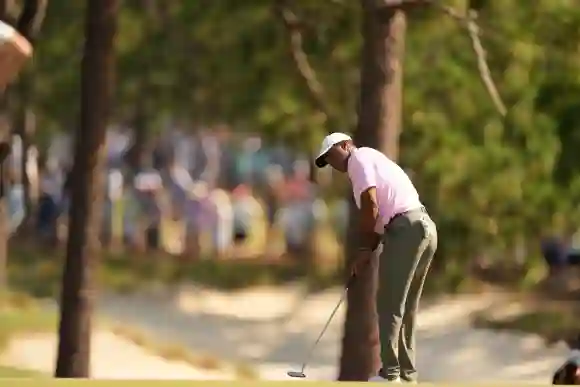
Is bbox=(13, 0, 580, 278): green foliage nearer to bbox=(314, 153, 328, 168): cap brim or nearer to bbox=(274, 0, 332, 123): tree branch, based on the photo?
bbox=(274, 0, 332, 123): tree branch

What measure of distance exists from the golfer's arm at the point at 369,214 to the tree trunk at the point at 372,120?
134 inches

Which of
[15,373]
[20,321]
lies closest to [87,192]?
[15,373]

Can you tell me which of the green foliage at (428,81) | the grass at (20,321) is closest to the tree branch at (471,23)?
the green foliage at (428,81)

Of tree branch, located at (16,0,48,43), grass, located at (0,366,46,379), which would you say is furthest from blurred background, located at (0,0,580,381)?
grass, located at (0,366,46,379)

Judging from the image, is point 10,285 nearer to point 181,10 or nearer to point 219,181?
point 181,10

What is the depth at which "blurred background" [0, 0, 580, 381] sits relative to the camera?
623 inches

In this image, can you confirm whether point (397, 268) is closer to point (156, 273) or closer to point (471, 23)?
point (471, 23)

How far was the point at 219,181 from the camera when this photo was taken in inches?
1722

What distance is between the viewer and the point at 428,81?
19781 mm

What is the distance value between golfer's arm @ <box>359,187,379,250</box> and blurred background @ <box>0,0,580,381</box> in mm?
3522

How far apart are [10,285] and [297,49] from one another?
7503 millimetres

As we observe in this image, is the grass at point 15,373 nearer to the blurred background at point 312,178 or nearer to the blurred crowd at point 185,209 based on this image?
the blurred background at point 312,178

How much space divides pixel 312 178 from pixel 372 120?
49.3ft

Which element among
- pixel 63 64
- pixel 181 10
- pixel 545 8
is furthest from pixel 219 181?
pixel 545 8
